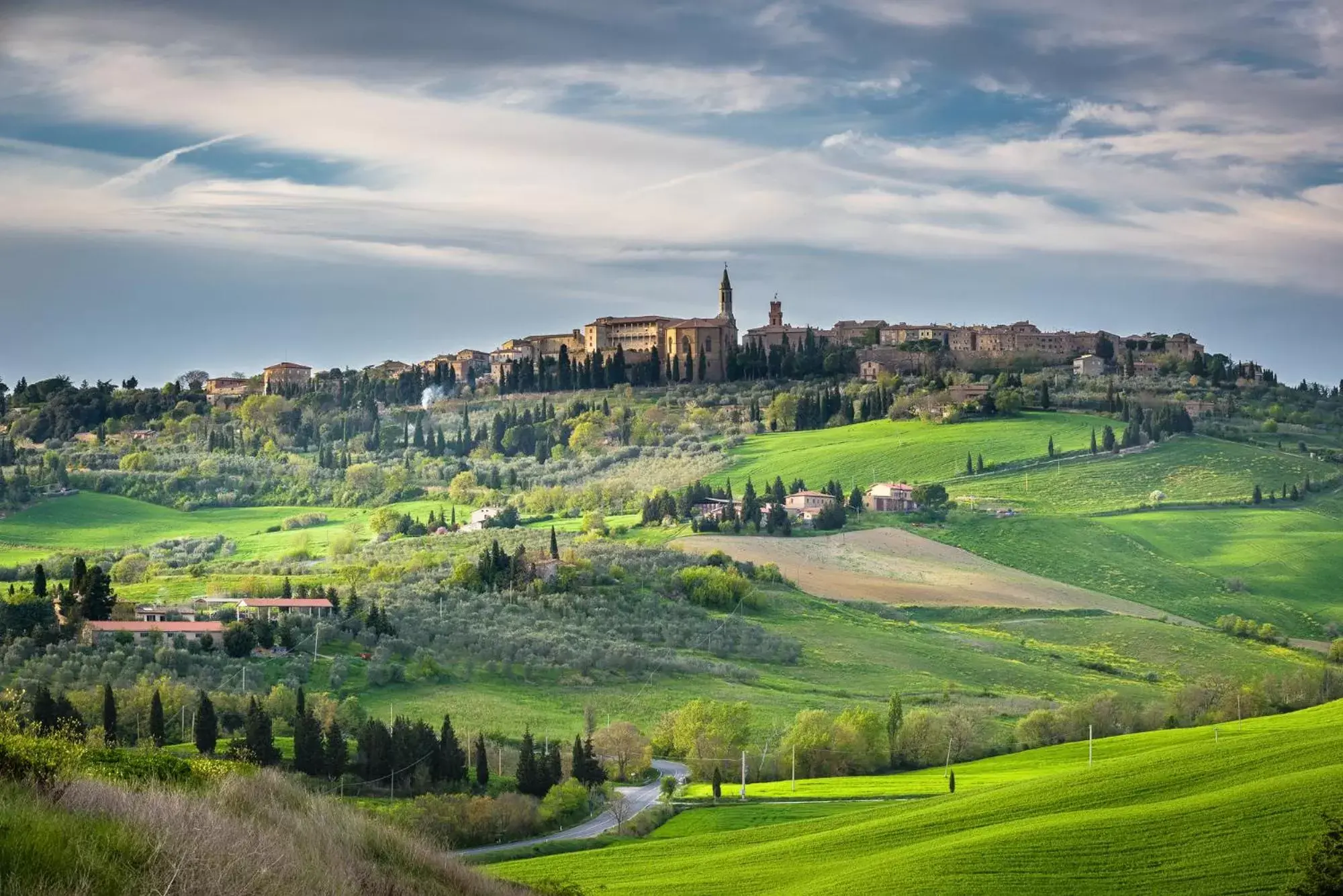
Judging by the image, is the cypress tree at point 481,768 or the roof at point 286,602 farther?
the roof at point 286,602

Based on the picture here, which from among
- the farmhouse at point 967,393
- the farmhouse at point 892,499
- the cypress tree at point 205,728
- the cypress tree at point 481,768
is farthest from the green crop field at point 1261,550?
the cypress tree at point 205,728

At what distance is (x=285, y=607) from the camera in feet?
178

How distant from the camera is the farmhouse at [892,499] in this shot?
77938 mm

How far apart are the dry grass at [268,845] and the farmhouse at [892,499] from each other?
198 feet

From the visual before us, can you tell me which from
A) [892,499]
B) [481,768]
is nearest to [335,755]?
[481,768]

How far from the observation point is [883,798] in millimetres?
36562

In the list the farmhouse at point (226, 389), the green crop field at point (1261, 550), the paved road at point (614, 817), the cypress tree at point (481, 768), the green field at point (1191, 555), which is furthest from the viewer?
the farmhouse at point (226, 389)

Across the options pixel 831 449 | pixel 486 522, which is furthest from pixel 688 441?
A: pixel 486 522

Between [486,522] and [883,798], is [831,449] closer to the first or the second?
[486,522]

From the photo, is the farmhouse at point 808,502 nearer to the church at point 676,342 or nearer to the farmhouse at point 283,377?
the church at point 676,342

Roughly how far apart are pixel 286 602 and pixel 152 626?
6.02 metres

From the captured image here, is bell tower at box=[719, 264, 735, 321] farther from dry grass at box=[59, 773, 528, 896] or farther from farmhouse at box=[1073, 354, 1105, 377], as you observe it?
dry grass at box=[59, 773, 528, 896]

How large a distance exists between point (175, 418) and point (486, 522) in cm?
4358

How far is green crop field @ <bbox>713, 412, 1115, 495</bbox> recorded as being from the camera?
8381cm
